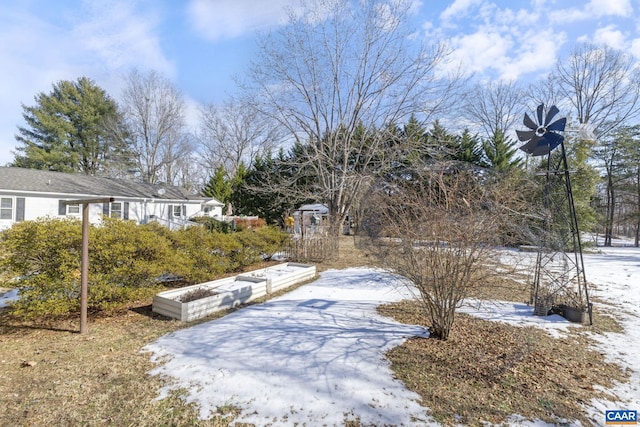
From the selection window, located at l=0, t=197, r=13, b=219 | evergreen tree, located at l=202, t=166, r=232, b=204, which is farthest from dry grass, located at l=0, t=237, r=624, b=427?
evergreen tree, located at l=202, t=166, r=232, b=204

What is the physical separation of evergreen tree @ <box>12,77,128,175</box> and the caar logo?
31823mm

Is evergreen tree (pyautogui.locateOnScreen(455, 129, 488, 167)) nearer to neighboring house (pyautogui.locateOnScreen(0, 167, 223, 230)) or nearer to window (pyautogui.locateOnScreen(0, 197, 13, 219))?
neighboring house (pyautogui.locateOnScreen(0, 167, 223, 230))

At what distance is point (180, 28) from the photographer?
330 inches

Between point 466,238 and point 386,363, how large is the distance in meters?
1.69

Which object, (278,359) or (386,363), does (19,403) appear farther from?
(386,363)

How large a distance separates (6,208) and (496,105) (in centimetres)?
3153

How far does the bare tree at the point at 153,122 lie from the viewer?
78.8 feet

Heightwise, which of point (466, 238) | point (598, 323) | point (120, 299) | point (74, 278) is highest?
point (466, 238)

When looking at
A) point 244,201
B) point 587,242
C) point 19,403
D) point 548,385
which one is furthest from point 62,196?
point 587,242

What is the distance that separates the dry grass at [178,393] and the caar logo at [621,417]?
190 mm

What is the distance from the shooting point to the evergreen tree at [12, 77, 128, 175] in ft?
74.4

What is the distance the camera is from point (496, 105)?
22359 mm

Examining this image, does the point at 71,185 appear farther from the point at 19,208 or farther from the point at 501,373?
the point at 501,373

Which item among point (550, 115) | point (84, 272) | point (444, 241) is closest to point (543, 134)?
point (550, 115)
